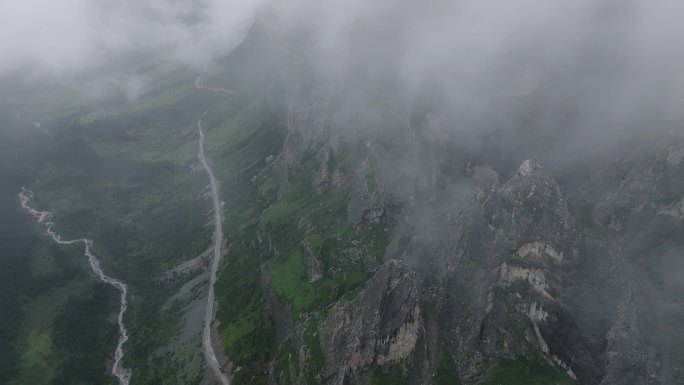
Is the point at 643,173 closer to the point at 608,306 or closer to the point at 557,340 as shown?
the point at 608,306

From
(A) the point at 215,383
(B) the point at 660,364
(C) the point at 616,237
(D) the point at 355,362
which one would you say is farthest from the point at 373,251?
(B) the point at 660,364

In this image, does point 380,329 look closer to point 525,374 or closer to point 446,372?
point 446,372

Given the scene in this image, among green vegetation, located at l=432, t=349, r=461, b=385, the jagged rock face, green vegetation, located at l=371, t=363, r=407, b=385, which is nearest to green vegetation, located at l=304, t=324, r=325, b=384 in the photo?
the jagged rock face

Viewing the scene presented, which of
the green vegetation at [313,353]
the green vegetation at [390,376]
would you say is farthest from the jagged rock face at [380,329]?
the green vegetation at [313,353]

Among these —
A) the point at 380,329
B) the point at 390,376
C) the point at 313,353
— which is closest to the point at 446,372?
the point at 390,376

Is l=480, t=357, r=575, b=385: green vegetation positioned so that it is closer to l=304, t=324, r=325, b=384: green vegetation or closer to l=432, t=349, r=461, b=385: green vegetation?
l=432, t=349, r=461, b=385: green vegetation

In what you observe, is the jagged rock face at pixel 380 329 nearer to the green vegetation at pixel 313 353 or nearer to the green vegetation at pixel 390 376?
the green vegetation at pixel 390 376
